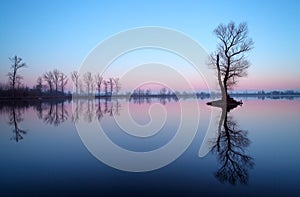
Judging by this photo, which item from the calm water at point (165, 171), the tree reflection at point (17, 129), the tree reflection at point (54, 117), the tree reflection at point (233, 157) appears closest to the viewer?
the calm water at point (165, 171)

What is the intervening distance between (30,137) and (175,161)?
20.2 ft

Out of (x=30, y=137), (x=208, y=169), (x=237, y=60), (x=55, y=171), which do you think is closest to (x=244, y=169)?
(x=208, y=169)

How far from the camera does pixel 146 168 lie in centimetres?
535

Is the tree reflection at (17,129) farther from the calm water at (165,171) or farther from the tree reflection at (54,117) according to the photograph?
the tree reflection at (54,117)

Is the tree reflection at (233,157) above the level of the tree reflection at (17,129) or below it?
above

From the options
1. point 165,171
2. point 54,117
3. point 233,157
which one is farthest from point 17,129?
point 233,157

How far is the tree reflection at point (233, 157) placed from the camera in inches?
177

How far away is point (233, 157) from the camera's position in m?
5.81

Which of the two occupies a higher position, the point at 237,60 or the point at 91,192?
the point at 237,60

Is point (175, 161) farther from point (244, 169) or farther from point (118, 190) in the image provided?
point (118, 190)

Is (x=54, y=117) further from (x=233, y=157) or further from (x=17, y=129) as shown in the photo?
(x=233, y=157)

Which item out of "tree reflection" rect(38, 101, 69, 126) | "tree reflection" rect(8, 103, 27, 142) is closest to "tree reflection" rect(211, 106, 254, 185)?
"tree reflection" rect(8, 103, 27, 142)

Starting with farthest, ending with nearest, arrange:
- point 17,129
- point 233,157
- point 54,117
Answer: point 54,117, point 17,129, point 233,157

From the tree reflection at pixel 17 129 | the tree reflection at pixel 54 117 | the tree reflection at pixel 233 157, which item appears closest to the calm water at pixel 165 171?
the tree reflection at pixel 233 157
